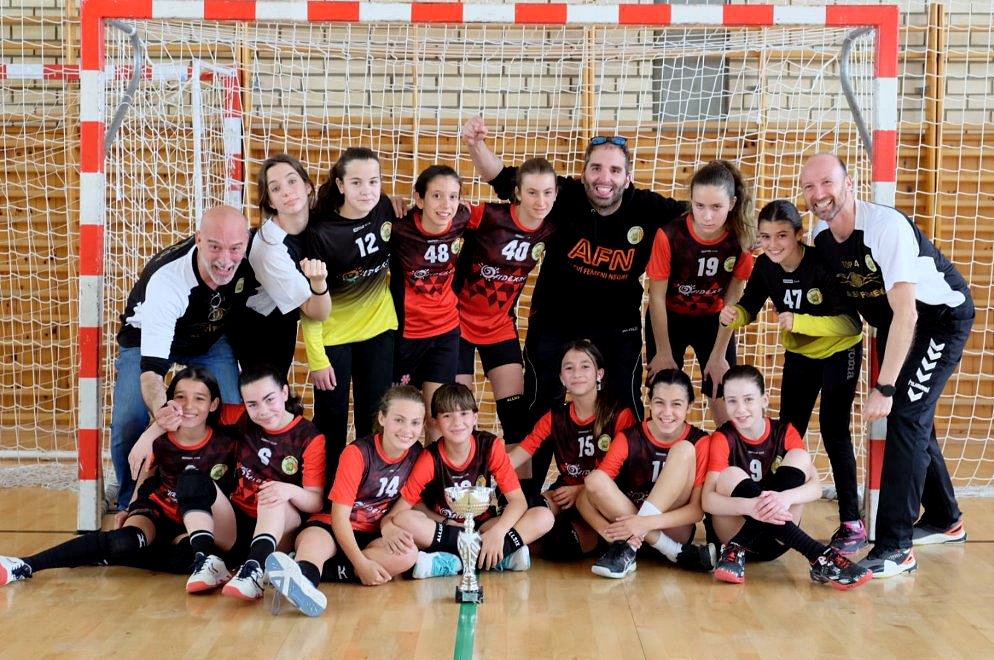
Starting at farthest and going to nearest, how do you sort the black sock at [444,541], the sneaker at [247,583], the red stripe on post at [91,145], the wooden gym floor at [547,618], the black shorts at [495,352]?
the black shorts at [495,352] < the red stripe on post at [91,145] < the black sock at [444,541] < the sneaker at [247,583] < the wooden gym floor at [547,618]

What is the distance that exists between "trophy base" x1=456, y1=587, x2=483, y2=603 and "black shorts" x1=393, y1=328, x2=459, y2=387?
1.05 meters

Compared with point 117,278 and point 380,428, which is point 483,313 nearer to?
point 380,428

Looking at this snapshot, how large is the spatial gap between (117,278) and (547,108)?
120 inches

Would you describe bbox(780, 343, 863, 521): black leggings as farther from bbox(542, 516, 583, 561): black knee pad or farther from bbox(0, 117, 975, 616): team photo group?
bbox(542, 516, 583, 561): black knee pad

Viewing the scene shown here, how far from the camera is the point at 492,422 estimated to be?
7160 millimetres

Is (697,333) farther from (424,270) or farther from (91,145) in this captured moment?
(91,145)

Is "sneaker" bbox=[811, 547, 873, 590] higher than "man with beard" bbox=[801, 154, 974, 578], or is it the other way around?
"man with beard" bbox=[801, 154, 974, 578]

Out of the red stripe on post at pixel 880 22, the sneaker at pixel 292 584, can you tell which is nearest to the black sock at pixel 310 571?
the sneaker at pixel 292 584

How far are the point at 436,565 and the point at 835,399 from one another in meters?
1.74

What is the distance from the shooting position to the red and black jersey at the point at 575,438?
3996 millimetres

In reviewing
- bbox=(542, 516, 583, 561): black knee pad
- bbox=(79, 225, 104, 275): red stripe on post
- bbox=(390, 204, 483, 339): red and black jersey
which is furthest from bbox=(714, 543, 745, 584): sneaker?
bbox=(79, 225, 104, 275): red stripe on post

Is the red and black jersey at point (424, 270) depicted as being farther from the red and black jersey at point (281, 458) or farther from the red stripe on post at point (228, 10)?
the red stripe on post at point (228, 10)

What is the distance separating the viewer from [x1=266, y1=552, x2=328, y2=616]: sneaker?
316 cm

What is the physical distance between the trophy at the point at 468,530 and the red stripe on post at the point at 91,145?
2153mm
